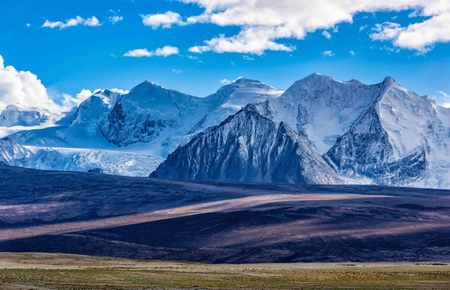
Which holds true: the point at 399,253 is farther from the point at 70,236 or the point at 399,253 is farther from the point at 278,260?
the point at 70,236

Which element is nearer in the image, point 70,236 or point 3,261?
point 3,261

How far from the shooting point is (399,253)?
539 feet

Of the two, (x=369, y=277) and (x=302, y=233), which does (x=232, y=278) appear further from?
(x=302, y=233)

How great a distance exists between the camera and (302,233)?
187750mm

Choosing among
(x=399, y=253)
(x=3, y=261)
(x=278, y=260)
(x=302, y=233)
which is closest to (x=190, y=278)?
(x=3, y=261)

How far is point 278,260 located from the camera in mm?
158250

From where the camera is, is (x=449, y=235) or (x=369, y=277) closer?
(x=369, y=277)

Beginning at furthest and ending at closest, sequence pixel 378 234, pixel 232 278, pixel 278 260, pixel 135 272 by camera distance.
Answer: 1. pixel 378 234
2. pixel 278 260
3. pixel 135 272
4. pixel 232 278

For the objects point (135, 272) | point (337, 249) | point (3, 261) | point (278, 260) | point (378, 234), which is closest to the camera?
point (135, 272)

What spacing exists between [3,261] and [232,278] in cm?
4577

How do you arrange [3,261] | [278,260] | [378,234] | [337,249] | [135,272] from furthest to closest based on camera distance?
[378,234]
[337,249]
[278,260]
[3,261]
[135,272]

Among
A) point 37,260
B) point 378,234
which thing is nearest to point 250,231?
point 378,234

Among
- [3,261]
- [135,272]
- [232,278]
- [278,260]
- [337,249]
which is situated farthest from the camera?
[337,249]

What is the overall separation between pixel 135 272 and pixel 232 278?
48.4 ft
